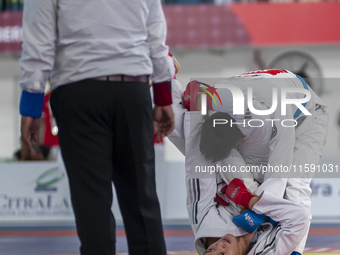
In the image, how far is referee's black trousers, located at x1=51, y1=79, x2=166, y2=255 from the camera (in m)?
1.46

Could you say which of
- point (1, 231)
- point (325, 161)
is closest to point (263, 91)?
point (325, 161)

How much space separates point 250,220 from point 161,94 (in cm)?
99

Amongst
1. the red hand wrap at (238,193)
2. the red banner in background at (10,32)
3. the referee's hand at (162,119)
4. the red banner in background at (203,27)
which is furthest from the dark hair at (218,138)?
the red banner in background at (10,32)

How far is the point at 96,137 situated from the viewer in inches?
57.5

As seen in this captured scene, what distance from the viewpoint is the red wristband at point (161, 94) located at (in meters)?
1.56

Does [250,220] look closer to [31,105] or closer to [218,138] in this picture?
[218,138]

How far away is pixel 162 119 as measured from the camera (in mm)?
1617

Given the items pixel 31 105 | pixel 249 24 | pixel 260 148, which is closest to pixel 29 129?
pixel 31 105

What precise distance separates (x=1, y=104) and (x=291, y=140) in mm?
8442

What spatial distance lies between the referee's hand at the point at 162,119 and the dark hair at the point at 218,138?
0.77 metres

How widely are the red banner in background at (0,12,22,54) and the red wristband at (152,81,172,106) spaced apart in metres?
7.37

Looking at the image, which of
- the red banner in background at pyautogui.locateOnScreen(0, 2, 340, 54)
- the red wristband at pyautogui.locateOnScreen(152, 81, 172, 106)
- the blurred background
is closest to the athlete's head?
the red wristband at pyautogui.locateOnScreen(152, 81, 172, 106)

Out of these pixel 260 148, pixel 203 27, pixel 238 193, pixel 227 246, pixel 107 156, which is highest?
pixel 107 156

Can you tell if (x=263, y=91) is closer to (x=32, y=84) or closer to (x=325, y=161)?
(x=32, y=84)
